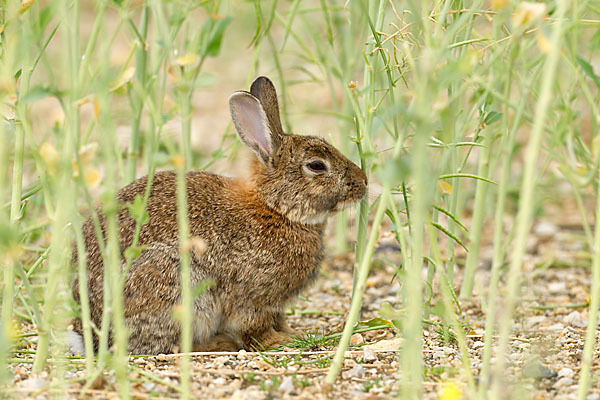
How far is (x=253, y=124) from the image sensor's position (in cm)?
499

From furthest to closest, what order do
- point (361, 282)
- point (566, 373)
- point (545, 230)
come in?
point (545, 230) < point (566, 373) < point (361, 282)

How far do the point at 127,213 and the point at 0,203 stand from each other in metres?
1.12

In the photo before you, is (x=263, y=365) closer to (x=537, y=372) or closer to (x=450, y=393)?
(x=450, y=393)

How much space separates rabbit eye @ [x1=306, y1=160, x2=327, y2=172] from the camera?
16.3ft

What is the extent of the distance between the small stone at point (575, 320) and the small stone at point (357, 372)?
1.80 metres

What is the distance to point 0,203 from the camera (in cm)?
353

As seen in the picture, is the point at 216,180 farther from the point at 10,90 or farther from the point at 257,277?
the point at 10,90

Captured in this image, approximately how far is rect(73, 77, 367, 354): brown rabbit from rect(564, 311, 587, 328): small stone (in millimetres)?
1558

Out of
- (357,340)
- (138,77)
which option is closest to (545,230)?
(357,340)

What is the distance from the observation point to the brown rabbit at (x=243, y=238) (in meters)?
4.45

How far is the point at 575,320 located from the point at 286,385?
2.30 meters

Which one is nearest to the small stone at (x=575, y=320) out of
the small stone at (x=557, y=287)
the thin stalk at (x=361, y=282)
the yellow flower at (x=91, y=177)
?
the small stone at (x=557, y=287)

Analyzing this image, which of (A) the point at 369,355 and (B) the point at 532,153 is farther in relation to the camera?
(A) the point at 369,355

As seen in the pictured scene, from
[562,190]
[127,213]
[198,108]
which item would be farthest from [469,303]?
[198,108]
